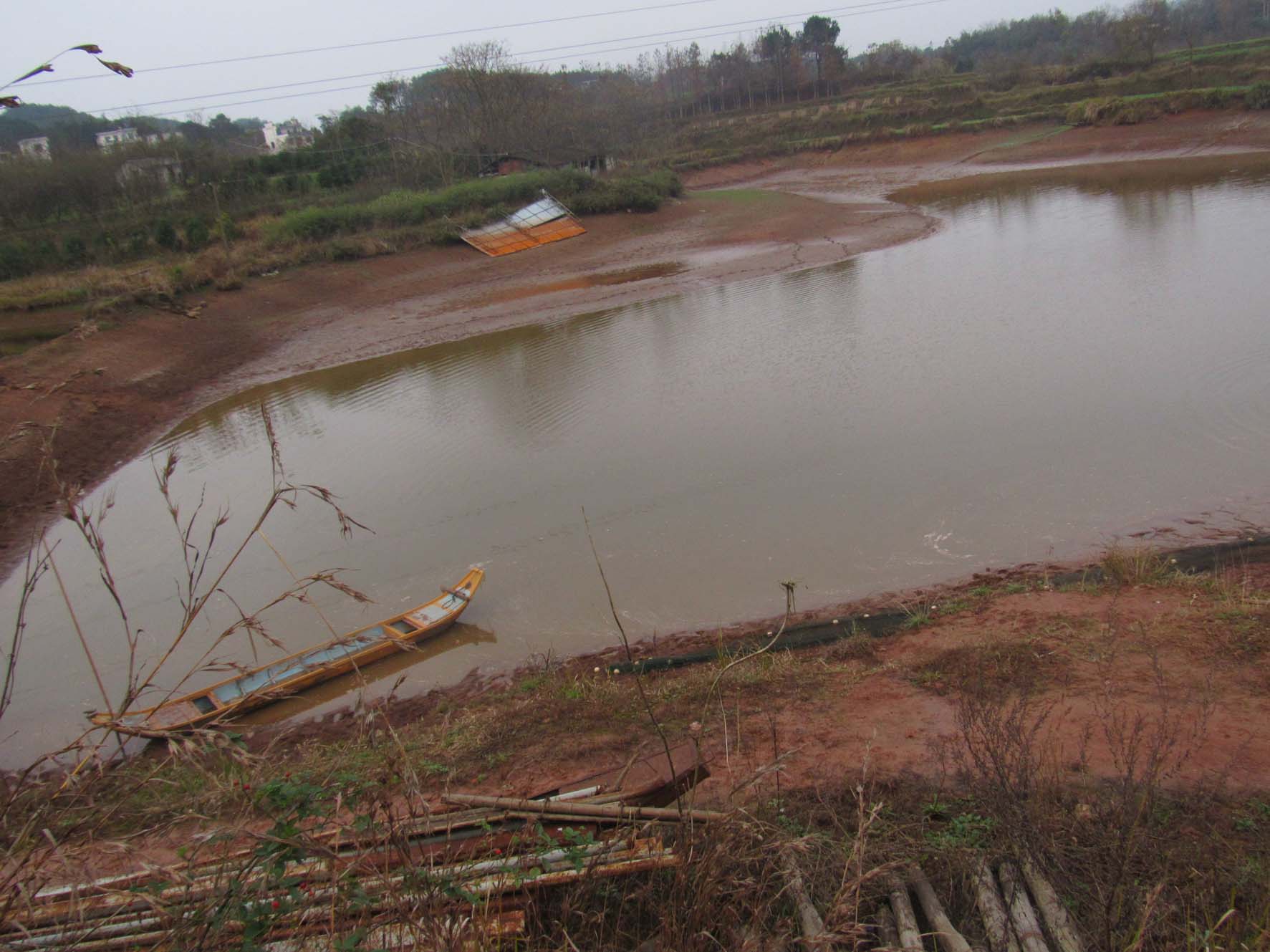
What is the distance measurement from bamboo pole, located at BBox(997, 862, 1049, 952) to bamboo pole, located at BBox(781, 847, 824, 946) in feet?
2.39

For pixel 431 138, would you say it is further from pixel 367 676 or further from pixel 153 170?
pixel 367 676

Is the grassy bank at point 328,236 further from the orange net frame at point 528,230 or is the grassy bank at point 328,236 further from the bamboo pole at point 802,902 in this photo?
the bamboo pole at point 802,902

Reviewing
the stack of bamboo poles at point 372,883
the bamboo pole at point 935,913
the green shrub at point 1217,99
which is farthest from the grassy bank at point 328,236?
the bamboo pole at point 935,913

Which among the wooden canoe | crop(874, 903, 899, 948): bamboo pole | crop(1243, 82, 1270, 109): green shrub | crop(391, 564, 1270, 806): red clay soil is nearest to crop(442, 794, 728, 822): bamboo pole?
crop(391, 564, 1270, 806): red clay soil

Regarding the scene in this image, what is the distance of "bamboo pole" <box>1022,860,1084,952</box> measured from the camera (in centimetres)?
299

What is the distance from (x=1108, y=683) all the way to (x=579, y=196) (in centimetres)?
2894

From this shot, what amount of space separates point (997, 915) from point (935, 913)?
22 centimetres

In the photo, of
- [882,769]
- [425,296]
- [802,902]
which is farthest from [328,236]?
[802,902]

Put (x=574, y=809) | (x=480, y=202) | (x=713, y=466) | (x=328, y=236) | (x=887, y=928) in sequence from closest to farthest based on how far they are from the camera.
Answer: (x=887, y=928)
(x=574, y=809)
(x=713, y=466)
(x=328, y=236)
(x=480, y=202)

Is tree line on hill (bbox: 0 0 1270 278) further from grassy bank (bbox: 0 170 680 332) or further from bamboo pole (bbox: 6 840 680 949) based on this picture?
bamboo pole (bbox: 6 840 680 949)

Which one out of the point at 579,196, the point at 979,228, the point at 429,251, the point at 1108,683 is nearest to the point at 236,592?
the point at 1108,683

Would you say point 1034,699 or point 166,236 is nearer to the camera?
point 1034,699

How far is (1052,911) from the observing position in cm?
313

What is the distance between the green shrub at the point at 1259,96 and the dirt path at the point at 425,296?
61 centimetres
